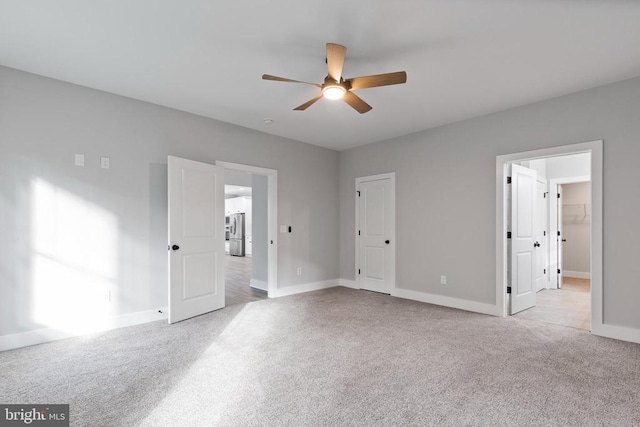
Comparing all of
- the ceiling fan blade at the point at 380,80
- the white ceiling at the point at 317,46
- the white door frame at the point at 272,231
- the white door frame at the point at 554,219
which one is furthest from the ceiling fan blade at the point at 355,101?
the white door frame at the point at 554,219

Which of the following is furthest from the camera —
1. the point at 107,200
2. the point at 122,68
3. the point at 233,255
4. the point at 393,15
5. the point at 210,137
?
the point at 233,255

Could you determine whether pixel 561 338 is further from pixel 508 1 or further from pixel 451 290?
pixel 508 1

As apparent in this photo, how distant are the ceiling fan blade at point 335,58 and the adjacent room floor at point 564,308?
3.81 meters

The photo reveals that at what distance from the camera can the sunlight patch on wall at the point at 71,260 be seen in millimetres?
3184

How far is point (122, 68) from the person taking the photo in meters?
3.06

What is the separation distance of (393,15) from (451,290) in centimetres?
373

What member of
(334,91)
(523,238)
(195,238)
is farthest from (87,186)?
(523,238)

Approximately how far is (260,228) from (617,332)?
5086mm

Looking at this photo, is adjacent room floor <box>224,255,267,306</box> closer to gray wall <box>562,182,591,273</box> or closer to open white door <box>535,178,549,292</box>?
open white door <box>535,178,549,292</box>

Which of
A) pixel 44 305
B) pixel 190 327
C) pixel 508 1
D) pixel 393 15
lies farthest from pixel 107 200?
pixel 508 1

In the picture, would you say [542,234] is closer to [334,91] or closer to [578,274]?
[578,274]

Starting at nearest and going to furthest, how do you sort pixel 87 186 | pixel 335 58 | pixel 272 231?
1. pixel 335 58
2. pixel 87 186
3. pixel 272 231

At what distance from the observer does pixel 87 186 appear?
347 cm

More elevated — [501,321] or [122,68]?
[122,68]
